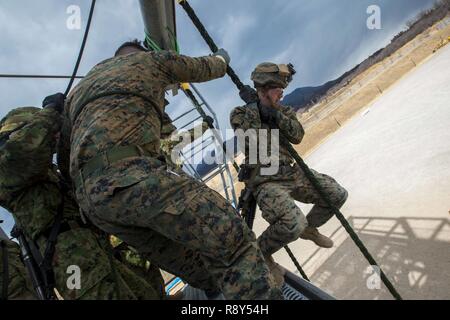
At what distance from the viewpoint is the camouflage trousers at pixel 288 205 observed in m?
3.01

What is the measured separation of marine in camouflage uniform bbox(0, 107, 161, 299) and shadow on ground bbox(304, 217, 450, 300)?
289 centimetres

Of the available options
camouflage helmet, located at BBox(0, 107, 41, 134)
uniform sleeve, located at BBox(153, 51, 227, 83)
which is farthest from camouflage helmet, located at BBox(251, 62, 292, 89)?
camouflage helmet, located at BBox(0, 107, 41, 134)

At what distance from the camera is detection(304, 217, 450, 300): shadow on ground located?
3408 millimetres

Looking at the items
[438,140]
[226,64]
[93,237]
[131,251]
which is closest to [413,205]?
[438,140]

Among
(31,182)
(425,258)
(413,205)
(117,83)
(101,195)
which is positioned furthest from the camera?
(413,205)

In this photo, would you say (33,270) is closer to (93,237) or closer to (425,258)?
(93,237)

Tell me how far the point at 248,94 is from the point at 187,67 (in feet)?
3.15

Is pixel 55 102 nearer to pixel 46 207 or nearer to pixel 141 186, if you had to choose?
pixel 46 207

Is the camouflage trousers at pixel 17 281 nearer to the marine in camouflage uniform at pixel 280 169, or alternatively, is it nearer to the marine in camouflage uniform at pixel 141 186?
the marine in camouflage uniform at pixel 141 186

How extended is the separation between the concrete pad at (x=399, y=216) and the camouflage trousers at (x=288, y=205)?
133 cm

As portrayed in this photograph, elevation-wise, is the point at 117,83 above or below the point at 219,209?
above

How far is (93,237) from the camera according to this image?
2.62 m

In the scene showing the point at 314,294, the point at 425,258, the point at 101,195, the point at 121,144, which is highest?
the point at 121,144

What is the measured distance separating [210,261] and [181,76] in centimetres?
141
